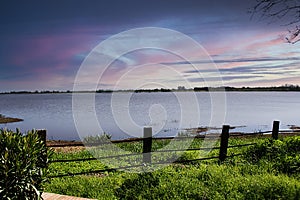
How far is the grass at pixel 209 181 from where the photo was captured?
5488 mm

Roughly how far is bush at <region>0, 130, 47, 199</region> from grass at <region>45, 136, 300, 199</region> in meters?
1.69

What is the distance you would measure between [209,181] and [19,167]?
12.1 ft

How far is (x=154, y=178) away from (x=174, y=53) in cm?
400

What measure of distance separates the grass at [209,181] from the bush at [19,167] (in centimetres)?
169

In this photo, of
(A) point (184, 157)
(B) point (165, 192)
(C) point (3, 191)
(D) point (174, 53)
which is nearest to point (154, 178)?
(B) point (165, 192)

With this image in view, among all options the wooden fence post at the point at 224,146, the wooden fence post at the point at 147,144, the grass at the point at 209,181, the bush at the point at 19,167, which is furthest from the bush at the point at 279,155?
the bush at the point at 19,167

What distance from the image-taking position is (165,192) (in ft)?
18.7

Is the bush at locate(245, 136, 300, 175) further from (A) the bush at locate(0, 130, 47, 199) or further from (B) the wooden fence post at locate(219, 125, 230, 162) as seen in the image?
(A) the bush at locate(0, 130, 47, 199)

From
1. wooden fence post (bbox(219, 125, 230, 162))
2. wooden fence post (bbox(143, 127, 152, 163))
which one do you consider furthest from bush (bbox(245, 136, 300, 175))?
wooden fence post (bbox(143, 127, 152, 163))

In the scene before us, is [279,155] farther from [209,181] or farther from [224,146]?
[209,181]

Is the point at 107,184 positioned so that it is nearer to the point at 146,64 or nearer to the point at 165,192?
the point at 165,192

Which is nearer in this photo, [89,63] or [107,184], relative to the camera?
[107,184]

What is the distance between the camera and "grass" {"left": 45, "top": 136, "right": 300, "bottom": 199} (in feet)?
18.0

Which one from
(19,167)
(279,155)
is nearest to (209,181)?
(279,155)
